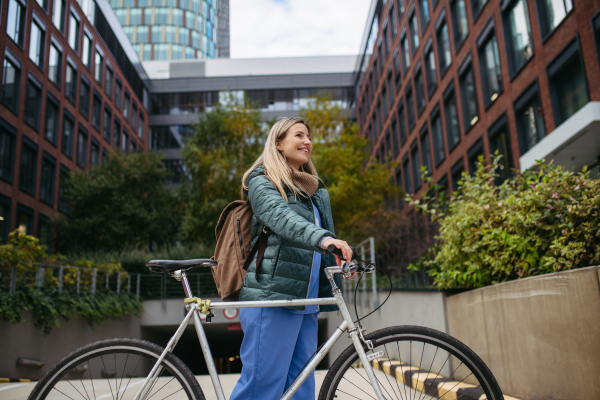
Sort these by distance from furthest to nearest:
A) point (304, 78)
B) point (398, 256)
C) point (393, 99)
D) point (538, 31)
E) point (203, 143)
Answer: point (304, 78)
point (393, 99)
point (203, 143)
point (398, 256)
point (538, 31)

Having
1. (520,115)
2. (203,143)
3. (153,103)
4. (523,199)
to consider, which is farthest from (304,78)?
(523,199)

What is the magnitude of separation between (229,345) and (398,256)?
11611 millimetres

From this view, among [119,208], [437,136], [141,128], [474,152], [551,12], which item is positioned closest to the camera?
[551,12]

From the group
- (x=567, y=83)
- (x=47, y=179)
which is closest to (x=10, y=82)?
(x=47, y=179)

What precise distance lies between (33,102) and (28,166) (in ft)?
10.5

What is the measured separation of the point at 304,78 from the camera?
147ft

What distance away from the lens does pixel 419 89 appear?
27.2m

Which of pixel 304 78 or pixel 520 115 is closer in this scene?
pixel 520 115

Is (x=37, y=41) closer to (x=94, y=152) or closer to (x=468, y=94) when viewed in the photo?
(x=94, y=152)

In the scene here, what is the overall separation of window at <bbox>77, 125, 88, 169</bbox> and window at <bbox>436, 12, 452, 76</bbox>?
21.3 meters

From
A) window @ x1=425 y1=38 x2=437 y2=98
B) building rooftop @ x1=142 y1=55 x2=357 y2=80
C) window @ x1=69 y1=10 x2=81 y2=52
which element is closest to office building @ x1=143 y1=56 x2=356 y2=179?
building rooftop @ x1=142 y1=55 x2=357 y2=80

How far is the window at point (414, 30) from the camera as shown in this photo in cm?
2716

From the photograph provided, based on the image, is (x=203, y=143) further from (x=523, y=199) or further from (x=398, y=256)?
(x=523, y=199)

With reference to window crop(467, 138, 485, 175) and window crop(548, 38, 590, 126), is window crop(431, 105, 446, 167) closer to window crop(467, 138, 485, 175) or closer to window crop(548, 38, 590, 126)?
window crop(467, 138, 485, 175)
